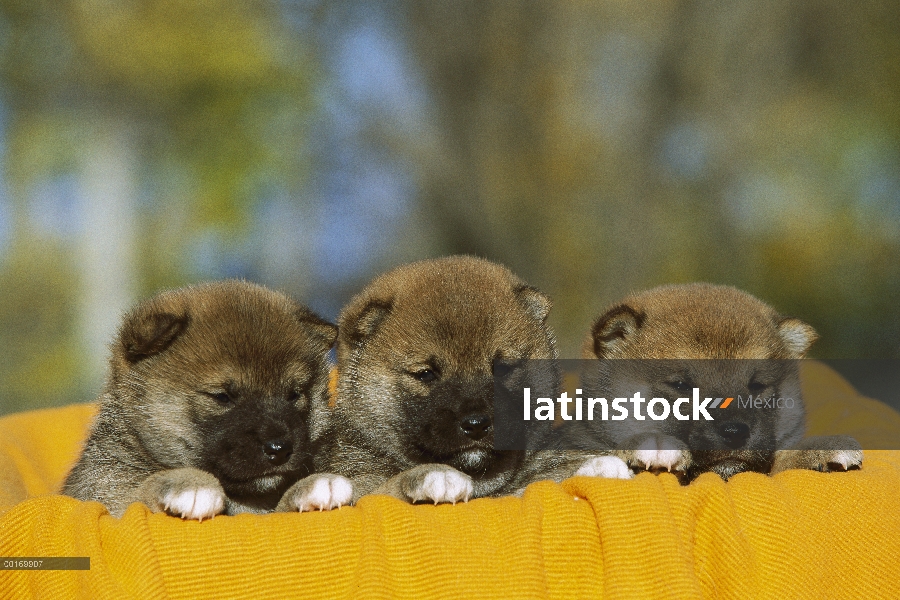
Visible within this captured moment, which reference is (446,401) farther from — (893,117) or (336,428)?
(893,117)

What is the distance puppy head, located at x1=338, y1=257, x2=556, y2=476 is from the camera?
242 cm

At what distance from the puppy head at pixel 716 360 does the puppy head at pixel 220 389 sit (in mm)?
1072

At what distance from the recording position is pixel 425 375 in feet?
8.34

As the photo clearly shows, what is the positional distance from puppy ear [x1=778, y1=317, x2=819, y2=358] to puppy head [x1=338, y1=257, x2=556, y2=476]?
2.57 ft

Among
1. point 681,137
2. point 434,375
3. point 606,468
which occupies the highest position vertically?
point 681,137

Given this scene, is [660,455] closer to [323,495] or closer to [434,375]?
[434,375]

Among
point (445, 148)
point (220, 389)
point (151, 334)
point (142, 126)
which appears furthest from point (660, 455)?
point (142, 126)

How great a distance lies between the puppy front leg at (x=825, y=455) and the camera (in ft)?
7.64

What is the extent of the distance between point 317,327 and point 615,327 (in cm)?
101

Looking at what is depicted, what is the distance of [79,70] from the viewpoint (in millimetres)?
6707

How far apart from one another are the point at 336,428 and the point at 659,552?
1180 mm

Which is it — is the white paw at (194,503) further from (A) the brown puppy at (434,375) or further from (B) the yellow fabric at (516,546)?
(A) the brown puppy at (434,375)

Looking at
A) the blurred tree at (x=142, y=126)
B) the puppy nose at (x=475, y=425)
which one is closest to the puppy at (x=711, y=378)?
the puppy nose at (x=475, y=425)
